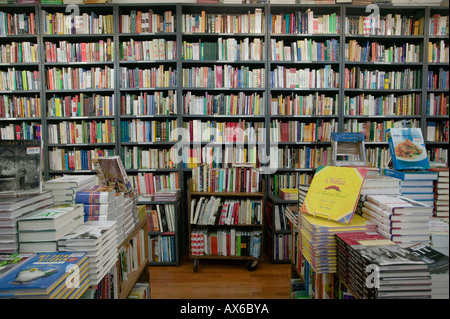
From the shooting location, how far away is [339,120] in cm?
328

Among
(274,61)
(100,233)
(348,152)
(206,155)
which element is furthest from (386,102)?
(100,233)

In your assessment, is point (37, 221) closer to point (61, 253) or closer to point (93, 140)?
point (61, 253)

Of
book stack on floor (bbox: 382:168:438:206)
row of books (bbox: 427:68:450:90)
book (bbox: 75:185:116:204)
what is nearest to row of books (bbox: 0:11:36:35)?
book (bbox: 75:185:116:204)

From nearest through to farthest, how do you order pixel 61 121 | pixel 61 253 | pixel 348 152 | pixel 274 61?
pixel 61 253 < pixel 348 152 < pixel 274 61 < pixel 61 121

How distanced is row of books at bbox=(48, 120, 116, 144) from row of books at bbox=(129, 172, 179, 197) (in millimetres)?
538

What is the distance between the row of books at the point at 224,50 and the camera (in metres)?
3.19

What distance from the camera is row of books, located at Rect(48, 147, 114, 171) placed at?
3.29m

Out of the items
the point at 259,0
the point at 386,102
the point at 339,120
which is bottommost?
the point at 339,120

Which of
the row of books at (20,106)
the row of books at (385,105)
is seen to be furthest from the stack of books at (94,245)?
the row of books at (385,105)

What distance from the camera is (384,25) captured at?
324cm

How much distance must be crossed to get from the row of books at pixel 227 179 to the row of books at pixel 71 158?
1.24m

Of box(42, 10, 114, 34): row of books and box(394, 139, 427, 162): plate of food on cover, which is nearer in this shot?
box(394, 139, 427, 162): plate of food on cover

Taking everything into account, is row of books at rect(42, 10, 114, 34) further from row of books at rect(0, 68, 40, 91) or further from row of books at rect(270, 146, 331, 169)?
row of books at rect(270, 146, 331, 169)

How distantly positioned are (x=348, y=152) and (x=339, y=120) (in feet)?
2.59
